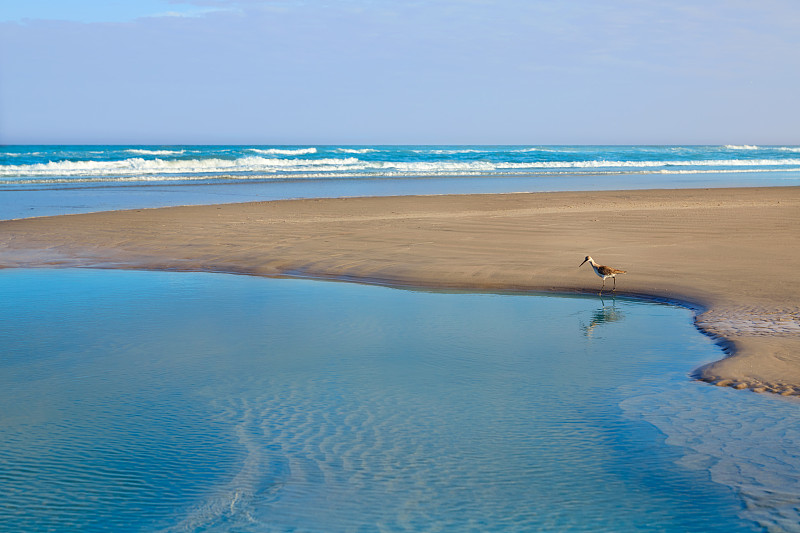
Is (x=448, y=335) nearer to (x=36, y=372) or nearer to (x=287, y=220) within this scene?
(x=36, y=372)

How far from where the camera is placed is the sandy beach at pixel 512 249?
7180 millimetres

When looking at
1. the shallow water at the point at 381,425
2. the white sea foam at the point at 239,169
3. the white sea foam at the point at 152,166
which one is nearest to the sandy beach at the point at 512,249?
the shallow water at the point at 381,425

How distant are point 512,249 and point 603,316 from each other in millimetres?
3608

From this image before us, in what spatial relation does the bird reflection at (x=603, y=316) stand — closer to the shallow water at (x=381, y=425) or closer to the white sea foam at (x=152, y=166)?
the shallow water at (x=381, y=425)

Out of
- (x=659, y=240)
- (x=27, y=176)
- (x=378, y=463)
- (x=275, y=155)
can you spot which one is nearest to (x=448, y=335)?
(x=378, y=463)

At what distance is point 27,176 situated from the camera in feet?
113

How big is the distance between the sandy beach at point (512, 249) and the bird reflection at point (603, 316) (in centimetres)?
63

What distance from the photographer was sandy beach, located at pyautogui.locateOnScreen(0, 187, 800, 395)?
23.6 ft

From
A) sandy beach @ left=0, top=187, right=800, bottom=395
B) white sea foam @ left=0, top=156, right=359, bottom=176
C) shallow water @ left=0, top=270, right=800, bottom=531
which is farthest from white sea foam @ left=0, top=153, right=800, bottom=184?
shallow water @ left=0, top=270, right=800, bottom=531

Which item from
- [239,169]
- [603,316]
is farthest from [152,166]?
[603,316]

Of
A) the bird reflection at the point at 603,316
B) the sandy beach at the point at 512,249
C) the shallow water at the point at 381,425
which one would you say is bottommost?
Answer: the shallow water at the point at 381,425

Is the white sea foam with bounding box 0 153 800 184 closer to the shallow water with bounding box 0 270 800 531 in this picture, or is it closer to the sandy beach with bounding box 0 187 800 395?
the sandy beach with bounding box 0 187 800 395

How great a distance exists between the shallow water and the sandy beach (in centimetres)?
55

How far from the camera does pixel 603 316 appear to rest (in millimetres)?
7586
